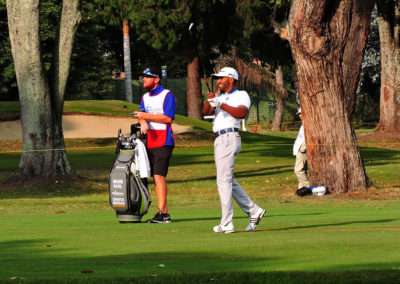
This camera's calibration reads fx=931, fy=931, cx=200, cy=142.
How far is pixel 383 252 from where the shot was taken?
26.8ft

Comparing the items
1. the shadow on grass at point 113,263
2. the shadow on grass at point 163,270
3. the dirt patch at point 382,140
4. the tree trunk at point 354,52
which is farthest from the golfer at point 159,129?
the dirt patch at point 382,140

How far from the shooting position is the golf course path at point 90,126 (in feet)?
122

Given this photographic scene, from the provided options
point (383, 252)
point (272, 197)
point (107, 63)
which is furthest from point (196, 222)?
point (107, 63)

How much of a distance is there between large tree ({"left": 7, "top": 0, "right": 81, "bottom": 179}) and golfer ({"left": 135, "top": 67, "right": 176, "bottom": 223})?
1054cm

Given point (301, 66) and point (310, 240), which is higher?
point (301, 66)

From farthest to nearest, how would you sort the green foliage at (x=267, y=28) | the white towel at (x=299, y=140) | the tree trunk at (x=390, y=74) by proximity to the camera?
the tree trunk at (x=390, y=74) < the green foliage at (x=267, y=28) < the white towel at (x=299, y=140)

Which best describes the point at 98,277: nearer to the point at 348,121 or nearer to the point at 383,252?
the point at 383,252

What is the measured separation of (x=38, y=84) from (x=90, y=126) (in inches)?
677

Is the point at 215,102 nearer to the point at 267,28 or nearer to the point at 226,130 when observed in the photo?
the point at 226,130

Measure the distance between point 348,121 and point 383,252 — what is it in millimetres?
11284

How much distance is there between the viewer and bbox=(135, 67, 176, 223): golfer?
39.5ft

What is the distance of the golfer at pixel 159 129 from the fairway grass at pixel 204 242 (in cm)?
58

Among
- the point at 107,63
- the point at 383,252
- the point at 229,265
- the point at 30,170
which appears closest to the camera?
the point at 229,265

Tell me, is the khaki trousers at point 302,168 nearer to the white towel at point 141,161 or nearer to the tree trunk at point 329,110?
the tree trunk at point 329,110
